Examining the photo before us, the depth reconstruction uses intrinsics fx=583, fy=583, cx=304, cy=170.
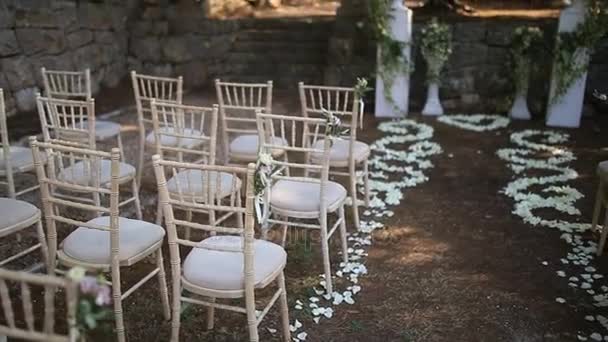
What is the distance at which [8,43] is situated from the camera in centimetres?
536

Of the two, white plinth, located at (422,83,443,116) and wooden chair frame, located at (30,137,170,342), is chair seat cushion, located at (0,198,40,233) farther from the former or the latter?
white plinth, located at (422,83,443,116)

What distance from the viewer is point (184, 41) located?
7.31m

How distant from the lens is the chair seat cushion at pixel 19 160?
3294mm

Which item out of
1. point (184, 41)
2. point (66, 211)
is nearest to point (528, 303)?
point (66, 211)

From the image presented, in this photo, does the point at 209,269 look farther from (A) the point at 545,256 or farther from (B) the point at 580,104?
→ (B) the point at 580,104

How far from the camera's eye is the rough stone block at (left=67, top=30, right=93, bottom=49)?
6219 millimetres

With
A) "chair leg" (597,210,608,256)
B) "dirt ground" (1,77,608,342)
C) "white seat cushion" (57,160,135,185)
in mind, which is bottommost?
"dirt ground" (1,77,608,342)

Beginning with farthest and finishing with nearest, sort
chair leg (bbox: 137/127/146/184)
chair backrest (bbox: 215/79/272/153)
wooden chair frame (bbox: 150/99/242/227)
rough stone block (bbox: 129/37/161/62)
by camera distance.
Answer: rough stone block (bbox: 129/37/161/62)
chair leg (bbox: 137/127/146/184)
chair backrest (bbox: 215/79/272/153)
wooden chair frame (bbox: 150/99/242/227)

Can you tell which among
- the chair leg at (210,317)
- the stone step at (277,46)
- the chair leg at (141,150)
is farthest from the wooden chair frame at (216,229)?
the stone step at (277,46)

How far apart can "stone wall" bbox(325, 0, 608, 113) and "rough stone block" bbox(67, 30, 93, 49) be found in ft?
8.96

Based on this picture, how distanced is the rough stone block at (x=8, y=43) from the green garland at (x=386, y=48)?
345 cm

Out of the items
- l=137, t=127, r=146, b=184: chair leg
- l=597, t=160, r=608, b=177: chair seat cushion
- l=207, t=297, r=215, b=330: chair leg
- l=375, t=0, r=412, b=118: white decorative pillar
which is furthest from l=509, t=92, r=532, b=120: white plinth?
l=207, t=297, r=215, b=330: chair leg

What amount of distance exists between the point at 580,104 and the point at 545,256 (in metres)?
3.20

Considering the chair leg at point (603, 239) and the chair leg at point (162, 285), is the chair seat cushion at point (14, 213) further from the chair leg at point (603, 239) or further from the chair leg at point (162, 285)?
the chair leg at point (603, 239)
